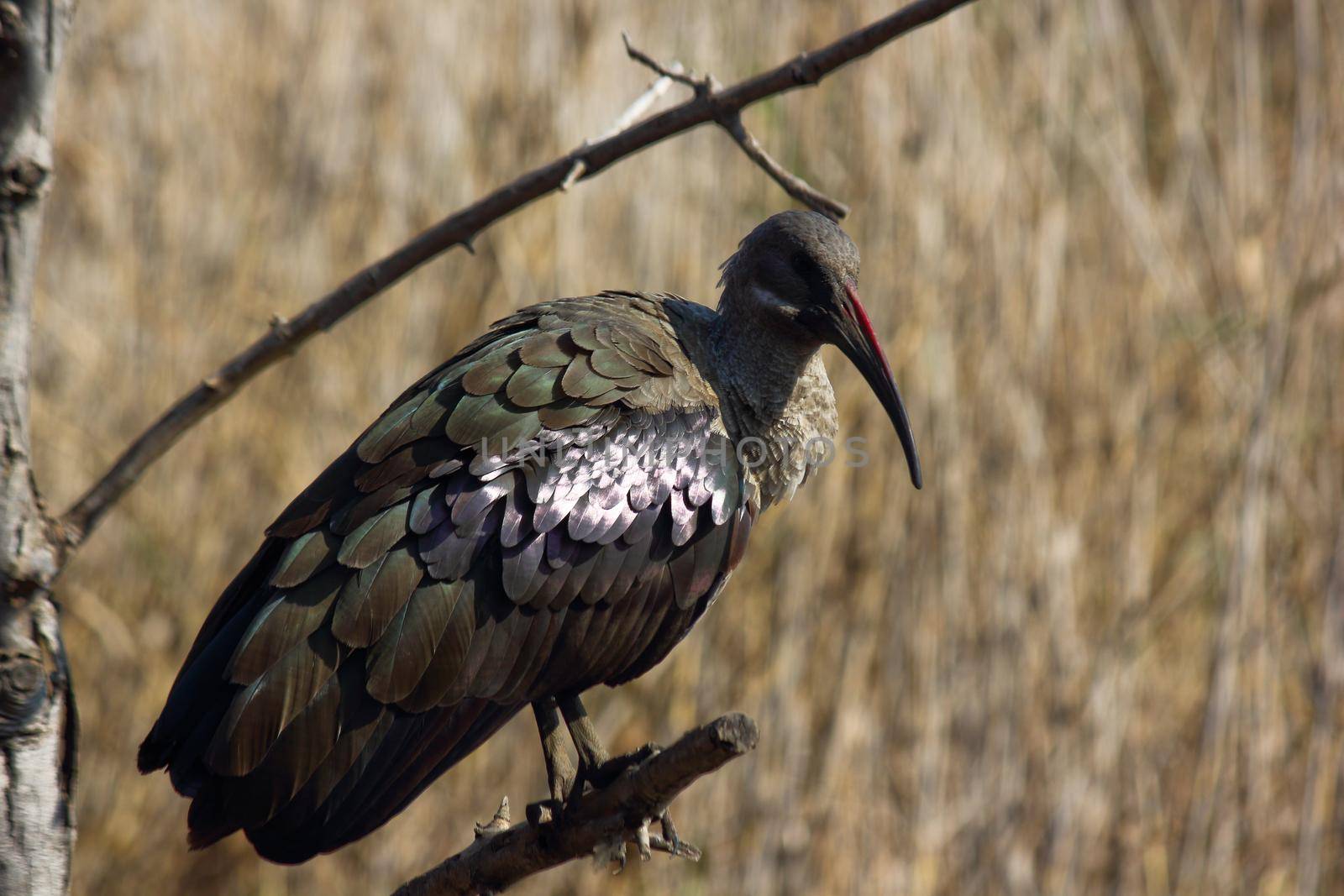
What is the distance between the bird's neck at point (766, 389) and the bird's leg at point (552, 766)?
2.34 feet

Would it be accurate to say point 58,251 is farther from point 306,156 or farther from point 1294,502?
point 1294,502

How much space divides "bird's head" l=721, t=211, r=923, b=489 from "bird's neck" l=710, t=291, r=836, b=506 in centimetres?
3

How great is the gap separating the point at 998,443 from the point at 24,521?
10.8 feet

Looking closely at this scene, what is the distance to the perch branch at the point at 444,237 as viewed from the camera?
2.20m

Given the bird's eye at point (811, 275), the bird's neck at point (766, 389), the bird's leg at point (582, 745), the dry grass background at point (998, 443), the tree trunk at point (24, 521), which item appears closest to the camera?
the tree trunk at point (24, 521)

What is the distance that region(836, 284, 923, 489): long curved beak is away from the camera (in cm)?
282

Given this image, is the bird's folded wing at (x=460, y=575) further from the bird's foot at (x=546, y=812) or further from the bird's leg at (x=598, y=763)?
the bird's foot at (x=546, y=812)

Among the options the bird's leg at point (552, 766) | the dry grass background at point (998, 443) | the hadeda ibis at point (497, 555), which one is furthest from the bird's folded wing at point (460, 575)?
the dry grass background at point (998, 443)

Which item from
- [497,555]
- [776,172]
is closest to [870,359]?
[776,172]

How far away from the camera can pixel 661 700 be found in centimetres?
468

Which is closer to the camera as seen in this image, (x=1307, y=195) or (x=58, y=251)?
(x=1307, y=195)

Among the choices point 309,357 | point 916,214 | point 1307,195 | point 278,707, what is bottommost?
point 278,707

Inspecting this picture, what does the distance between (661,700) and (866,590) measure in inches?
33.3

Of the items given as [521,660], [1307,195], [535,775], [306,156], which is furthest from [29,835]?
[1307,195]
